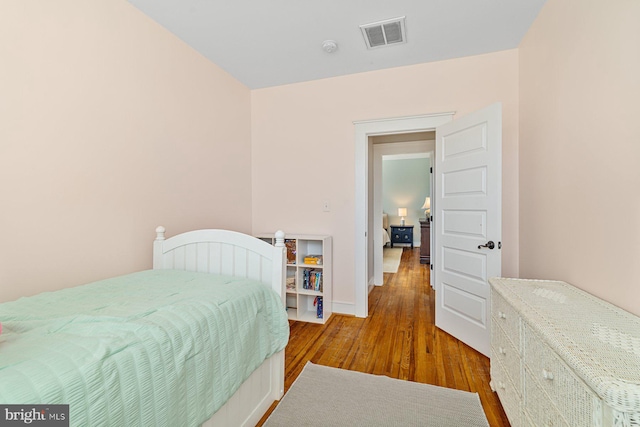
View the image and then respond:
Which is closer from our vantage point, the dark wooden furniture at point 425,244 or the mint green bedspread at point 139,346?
the mint green bedspread at point 139,346

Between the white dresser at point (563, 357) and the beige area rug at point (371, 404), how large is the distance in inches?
10.1

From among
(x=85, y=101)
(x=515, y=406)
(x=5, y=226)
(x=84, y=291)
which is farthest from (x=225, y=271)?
(x=515, y=406)

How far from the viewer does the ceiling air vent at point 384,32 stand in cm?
222

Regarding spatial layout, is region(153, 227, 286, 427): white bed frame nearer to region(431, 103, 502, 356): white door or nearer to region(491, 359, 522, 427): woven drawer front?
region(491, 359, 522, 427): woven drawer front

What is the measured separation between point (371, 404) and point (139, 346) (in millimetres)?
1367

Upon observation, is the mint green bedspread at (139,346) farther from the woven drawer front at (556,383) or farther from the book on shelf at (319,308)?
the book on shelf at (319,308)

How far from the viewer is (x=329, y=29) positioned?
2297 mm

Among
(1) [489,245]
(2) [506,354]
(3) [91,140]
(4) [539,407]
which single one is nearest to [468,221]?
(1) [489,245]

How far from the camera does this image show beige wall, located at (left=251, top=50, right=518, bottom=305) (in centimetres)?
259

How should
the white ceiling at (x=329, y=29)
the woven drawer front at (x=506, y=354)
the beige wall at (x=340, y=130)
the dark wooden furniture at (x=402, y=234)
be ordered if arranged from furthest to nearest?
the dark wooden furniture at (x=402, y=234) → the beige wall at (x=340, y=130) → the white ceiling at (x=329, y=29) → the woven drawer front at (x=506, y=354)

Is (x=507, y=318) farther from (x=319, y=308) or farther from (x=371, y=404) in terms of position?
(x=319, y=308)

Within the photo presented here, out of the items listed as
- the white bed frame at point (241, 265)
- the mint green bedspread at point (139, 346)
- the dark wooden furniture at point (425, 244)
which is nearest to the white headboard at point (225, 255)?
the white bed frame at point (241, 265)

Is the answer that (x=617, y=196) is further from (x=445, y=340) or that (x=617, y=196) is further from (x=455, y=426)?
(x=445, y=340)

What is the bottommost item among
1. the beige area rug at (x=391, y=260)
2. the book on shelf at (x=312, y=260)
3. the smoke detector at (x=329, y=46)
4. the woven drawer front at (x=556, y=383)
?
the beige area rug at (x=391, y=260)
